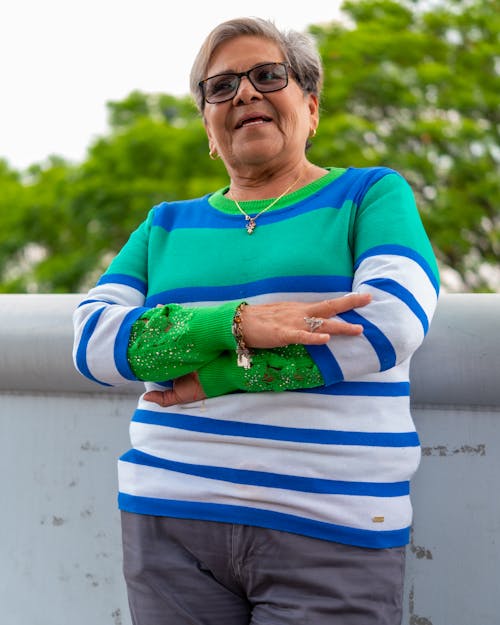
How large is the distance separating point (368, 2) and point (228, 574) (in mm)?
17851

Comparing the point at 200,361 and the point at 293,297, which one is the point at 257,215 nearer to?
the point at 293,297

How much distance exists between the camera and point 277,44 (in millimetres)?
2062

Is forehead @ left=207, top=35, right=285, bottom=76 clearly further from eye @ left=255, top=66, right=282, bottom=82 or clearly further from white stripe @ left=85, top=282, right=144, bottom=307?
white stripe @ left=85, top=282, right=144, bottom=307

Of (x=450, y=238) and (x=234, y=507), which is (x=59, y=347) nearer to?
(x=234, y=507)

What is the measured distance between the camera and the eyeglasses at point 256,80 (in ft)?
6.68

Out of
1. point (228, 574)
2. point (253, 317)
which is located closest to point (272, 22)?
point (253, 317)

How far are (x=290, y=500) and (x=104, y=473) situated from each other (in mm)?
854

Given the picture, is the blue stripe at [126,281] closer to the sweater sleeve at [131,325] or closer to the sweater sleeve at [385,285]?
the sweater sleeve at [131,325]

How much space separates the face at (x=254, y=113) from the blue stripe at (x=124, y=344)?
18.0 inches

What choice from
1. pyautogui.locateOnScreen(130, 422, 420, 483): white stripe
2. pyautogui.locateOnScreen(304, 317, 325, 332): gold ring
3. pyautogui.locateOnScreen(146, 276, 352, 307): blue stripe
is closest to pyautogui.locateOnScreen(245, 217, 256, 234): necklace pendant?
pyautogui.locateOnScreen(146, 276, 352, 307): blue stripe

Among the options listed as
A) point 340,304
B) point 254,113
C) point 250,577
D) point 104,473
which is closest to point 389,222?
point 340,304

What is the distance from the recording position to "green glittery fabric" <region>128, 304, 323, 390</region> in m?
1.72

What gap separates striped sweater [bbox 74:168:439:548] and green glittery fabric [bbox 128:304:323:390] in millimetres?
29

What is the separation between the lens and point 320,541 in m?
1.74
